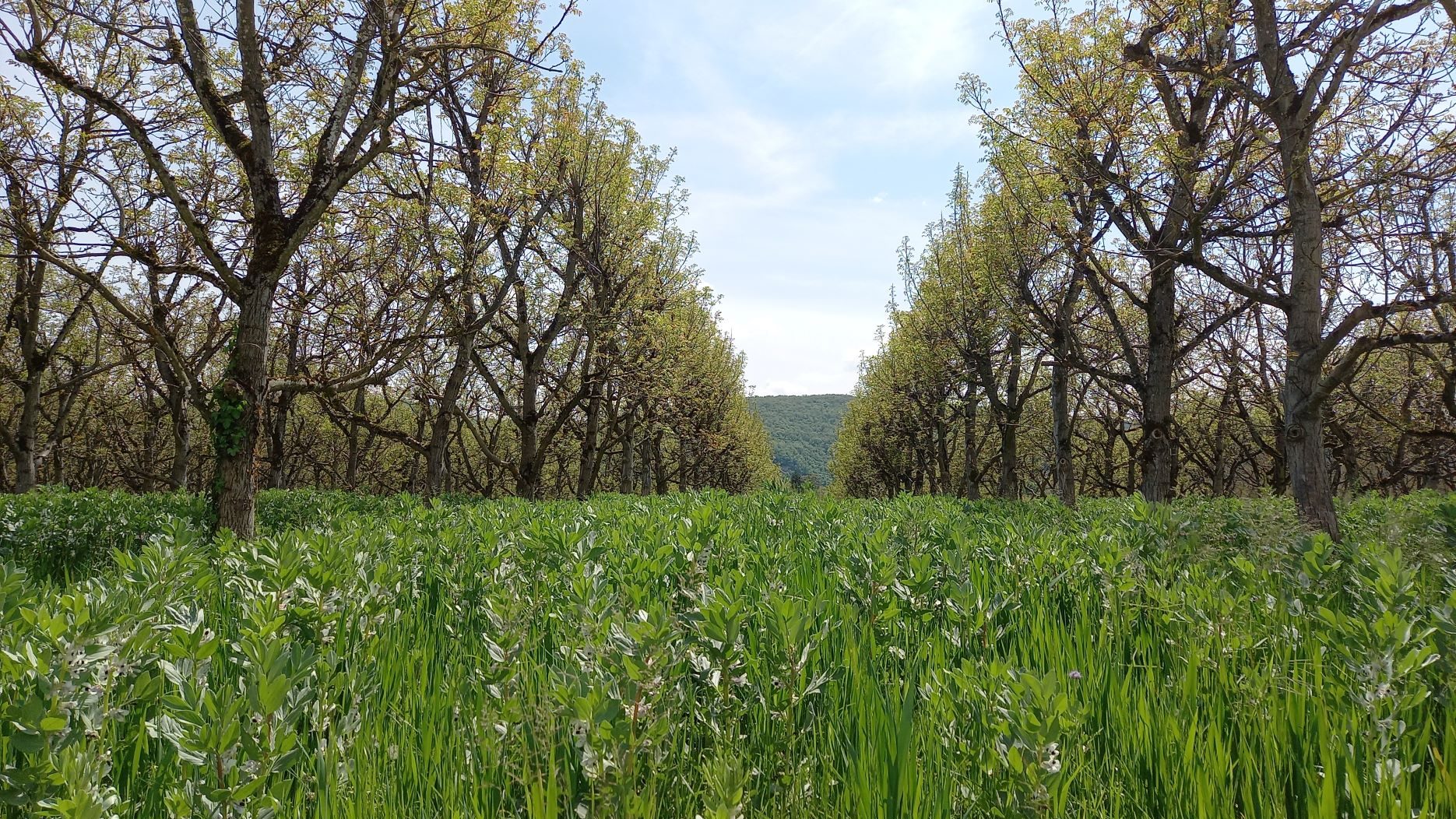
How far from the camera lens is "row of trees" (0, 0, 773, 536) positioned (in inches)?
248

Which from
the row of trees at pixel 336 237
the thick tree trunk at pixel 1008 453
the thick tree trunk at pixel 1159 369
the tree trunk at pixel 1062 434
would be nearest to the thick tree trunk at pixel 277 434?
the row of trees at pixel 336 237

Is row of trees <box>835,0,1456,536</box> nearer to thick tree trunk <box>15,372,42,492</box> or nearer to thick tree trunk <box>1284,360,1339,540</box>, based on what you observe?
thick tree trunk <box>1284,360,1339,540</box>

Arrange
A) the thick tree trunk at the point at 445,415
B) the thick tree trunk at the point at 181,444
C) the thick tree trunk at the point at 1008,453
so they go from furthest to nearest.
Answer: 1. the thick tree trunk at the point at 1008,453
2. the thick tree trunk at the point at 181,444
3. the thick tree trunk at the point at 445,415

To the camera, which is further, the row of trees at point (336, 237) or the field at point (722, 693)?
the row of trees at point (336, 237)

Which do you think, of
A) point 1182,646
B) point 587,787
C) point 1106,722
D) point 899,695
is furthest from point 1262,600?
point 587,787

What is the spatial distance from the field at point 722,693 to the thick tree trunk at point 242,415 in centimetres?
309

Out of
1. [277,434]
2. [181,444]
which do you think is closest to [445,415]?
[277,434]

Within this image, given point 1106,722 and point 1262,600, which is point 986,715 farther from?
point 1262,600

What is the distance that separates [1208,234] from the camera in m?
7.39

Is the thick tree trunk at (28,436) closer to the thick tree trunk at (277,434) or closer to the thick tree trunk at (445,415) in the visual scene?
the thick tree trunk at (277,434)

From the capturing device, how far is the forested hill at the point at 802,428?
5187 inches

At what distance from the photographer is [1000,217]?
13.0 m

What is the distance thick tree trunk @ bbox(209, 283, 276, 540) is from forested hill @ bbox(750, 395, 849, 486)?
110m

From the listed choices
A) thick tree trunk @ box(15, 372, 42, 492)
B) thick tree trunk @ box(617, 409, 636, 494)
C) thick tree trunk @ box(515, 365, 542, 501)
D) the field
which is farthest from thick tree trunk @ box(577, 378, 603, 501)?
the field
